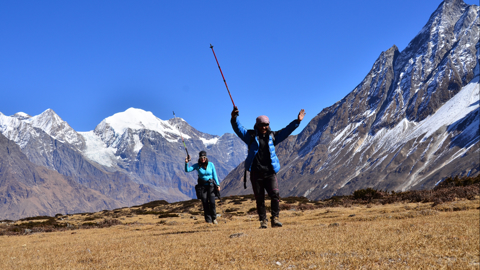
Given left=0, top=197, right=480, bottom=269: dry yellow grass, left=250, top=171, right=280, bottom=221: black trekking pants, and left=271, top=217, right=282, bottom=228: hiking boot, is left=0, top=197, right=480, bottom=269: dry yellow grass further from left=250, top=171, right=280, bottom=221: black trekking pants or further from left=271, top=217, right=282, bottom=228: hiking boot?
left=271, top=217, right=282, bottom=228: hiking boot

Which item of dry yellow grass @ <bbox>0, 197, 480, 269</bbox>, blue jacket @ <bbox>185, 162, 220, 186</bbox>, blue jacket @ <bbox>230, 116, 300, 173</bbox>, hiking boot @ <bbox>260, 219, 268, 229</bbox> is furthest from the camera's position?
blue jacket @ <bbox>185, 162, 220, 186</bbox>

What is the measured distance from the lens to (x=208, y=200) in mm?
16828

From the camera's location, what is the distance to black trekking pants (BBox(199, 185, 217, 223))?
16.7 m

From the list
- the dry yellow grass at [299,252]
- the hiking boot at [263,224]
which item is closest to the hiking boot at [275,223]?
the hiking boot at [263,224]

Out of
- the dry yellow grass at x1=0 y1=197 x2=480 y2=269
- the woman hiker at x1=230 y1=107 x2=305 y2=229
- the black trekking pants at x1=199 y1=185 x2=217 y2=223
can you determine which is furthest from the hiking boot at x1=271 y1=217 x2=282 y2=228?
the black trekking pants at x1=199 y1=185 x2=217 y2=223

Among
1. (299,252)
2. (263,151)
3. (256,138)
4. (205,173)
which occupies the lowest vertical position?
(299,252)

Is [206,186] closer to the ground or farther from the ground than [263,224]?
farther from the ground

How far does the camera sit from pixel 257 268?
6168mm

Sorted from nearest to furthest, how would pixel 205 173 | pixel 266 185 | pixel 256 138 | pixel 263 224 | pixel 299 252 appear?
pixel 299 252, pixel 256 138, pixel 266 185, pixel 263 224, pixel 205 173

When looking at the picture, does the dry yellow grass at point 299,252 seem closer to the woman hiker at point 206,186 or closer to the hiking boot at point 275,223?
the hiking boot at point 275,223

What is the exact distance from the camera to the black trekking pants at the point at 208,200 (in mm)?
16734

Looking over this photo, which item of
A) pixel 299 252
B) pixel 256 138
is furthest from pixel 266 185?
pixel 299 252

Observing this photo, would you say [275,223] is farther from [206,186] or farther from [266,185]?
[206,186]

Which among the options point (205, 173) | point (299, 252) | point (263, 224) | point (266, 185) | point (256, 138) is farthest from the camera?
point (205, 173)
